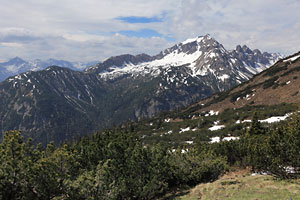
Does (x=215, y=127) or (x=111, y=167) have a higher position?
(x=111, y=167)

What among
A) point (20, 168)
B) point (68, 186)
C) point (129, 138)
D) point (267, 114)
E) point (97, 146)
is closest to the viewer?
point (20, 168)

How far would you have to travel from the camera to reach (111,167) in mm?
32688

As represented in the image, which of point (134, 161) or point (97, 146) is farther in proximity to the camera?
point (97, 146)

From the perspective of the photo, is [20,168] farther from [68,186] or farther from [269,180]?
[269,180]

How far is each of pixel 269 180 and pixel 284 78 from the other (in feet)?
650

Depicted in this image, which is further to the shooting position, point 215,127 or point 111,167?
point 215,127

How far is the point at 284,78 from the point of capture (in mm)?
195500

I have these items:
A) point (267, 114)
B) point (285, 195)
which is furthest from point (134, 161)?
point (267, 114)

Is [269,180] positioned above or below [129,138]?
below

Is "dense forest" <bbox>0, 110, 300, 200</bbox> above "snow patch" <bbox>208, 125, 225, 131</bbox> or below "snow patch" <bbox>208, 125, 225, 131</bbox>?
above

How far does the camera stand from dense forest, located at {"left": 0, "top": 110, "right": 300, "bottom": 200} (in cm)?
2398

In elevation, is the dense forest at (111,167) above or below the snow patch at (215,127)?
above

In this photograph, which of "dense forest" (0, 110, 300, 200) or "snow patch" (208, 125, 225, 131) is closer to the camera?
"dense forest" (0, 110, 300, 200)

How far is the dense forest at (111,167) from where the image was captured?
78.7 feet
